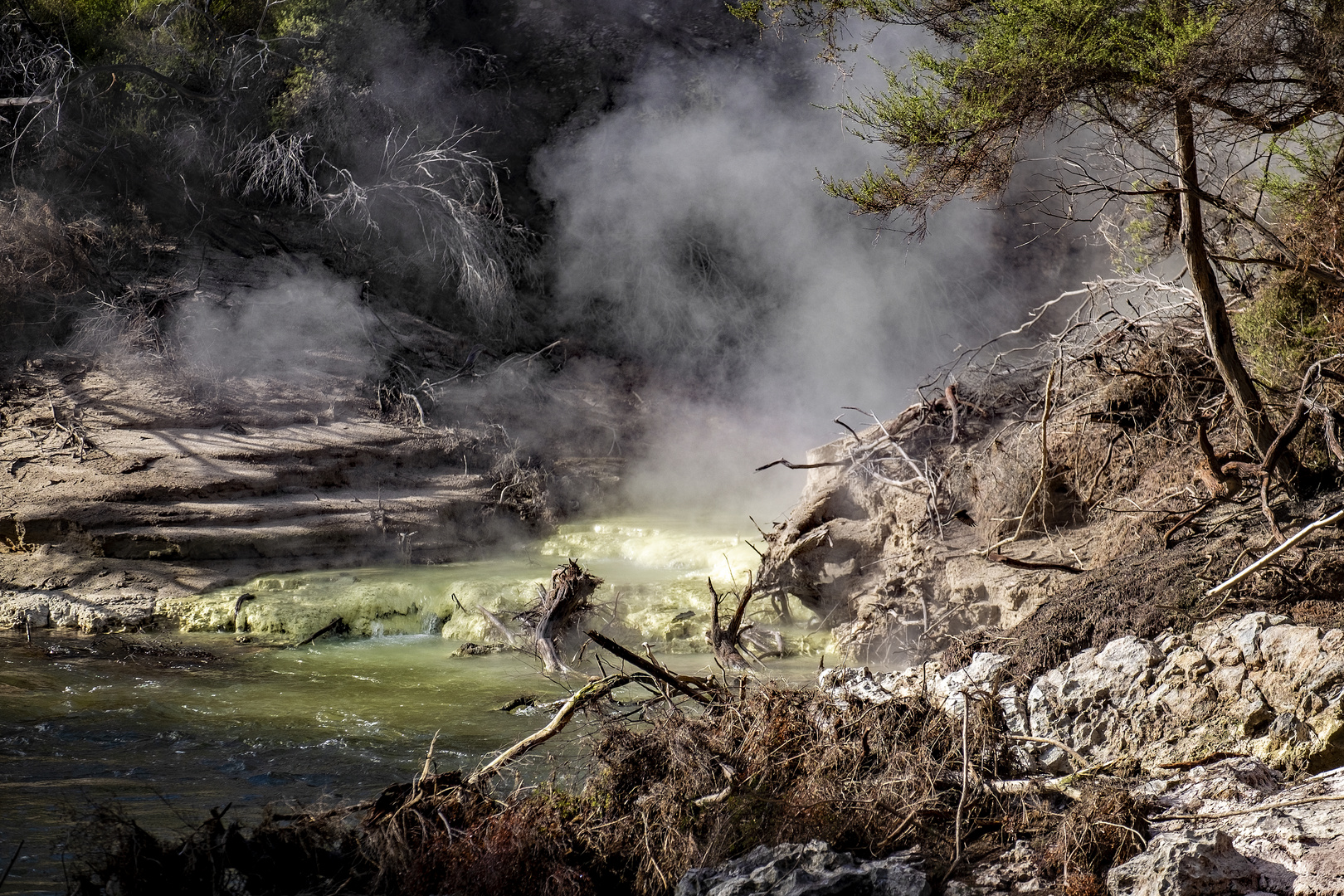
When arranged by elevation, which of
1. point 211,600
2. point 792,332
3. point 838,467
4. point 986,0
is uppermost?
point 792,332

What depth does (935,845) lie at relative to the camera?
10.8ft

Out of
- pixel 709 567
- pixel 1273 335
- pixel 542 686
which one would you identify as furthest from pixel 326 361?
pixel 1273 335

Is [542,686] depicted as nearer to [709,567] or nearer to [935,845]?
[709,567]

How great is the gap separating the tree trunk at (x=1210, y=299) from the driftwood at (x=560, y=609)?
3758mm

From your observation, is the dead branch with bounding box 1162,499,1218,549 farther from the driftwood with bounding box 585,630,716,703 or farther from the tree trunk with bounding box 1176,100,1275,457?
the driftwood with bounding box 585,630,716,703

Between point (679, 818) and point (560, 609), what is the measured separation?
3.00 metres

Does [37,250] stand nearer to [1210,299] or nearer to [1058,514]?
[1058,514]

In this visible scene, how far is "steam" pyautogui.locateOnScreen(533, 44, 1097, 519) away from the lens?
12805 mm

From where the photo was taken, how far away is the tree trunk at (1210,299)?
4055 millimetres

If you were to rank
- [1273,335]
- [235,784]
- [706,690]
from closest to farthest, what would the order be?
[706,690] < [235,784] < [1273,335]

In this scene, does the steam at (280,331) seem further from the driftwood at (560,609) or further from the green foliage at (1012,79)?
the green foliage at (1012,79)

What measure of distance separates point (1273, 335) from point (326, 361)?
27.7ft

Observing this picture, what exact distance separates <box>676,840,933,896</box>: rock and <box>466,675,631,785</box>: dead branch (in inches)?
32.6

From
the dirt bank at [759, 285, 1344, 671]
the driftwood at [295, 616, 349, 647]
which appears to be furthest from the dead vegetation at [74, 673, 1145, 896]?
the driftwood at [295, 616, 349, 647]
